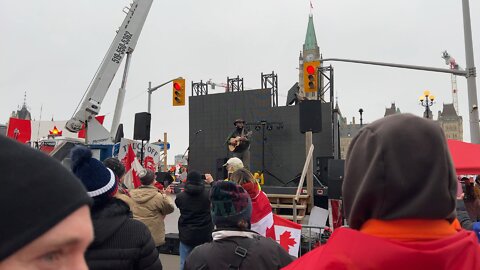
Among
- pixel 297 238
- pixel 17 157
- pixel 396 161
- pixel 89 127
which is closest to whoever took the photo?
pixel 17 157

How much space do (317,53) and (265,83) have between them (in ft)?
213

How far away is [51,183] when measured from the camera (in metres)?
0.89

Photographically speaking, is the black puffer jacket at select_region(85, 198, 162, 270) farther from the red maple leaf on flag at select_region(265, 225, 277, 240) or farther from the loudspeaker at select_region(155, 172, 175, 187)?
the loudspeaker at select_region(155, 172, 175, 187)

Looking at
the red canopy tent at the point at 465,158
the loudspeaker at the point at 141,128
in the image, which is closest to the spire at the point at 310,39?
the loudspeaker at the point at 141,128

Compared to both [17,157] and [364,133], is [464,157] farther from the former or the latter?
[17,157]

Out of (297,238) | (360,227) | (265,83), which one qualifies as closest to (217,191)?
(360,227)

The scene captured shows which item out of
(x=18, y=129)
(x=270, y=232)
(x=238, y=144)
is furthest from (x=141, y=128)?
(x=270, y=232)

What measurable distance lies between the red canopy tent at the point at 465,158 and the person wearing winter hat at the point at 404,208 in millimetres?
4687

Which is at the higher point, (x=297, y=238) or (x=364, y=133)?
(x=364, y=133)

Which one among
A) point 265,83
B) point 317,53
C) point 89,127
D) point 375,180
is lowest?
point 375,180

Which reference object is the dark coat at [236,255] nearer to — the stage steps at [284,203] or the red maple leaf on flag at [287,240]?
the red maple leaf on flag at [287,240]

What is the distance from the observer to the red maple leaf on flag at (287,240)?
17.0ft

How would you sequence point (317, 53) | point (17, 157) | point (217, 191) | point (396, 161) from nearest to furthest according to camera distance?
1. point (17, 157)
2. point (396, 161)
3. point (217, 191)
4. point (317, 53)

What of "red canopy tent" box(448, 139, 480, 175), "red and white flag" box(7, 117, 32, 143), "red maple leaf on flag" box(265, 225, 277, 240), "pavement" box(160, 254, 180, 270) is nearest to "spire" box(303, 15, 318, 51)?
"red and white flag" box(7, 117, 32, 143)
